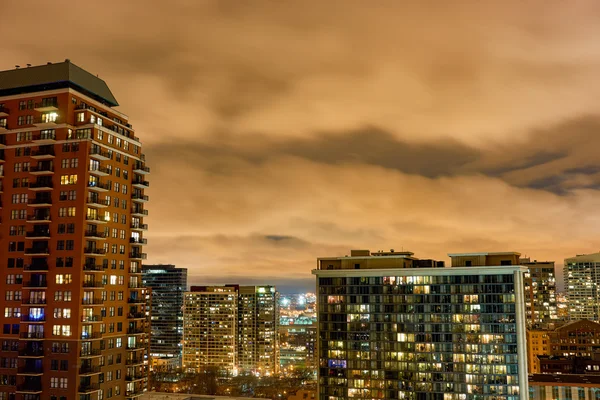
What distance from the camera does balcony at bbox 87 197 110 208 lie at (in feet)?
322

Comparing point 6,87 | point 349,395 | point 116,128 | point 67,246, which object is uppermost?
point 6,87

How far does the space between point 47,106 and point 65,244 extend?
25525mm

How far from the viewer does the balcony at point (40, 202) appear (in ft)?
322

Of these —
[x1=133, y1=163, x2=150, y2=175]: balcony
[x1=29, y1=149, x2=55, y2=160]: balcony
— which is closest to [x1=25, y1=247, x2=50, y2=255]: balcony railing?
[x1=29, y1=149, x2=55, y2=160]: balcony

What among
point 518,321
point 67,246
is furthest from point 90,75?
point 518,321

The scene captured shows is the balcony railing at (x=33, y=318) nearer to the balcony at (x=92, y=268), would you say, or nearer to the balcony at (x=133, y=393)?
the balcony at (x=92, y=268)

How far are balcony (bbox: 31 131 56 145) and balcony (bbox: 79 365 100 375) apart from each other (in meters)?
40.0

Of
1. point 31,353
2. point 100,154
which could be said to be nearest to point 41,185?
point 100,154

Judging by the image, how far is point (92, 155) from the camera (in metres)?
99.5

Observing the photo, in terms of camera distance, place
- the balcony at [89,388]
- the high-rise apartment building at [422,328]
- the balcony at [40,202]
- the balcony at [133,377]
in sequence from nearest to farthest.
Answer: the balcony at [89,388] → the balcony at [40,202] → the balcony at [133,377] → the high-rise apartment building at [422,328]

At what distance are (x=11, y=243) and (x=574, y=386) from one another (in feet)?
523

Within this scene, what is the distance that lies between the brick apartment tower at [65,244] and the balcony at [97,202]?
277 millimetres

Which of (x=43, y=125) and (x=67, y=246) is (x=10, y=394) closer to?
(x=67, y=246)

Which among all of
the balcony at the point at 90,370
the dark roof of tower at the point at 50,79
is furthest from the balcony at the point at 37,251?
the dark roof of tower at the point at 50,79
